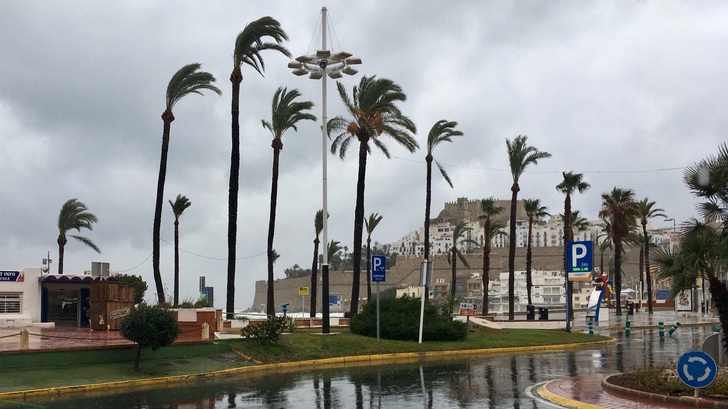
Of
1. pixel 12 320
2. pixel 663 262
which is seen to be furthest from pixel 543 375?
pixel 12 320

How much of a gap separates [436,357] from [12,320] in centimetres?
1922

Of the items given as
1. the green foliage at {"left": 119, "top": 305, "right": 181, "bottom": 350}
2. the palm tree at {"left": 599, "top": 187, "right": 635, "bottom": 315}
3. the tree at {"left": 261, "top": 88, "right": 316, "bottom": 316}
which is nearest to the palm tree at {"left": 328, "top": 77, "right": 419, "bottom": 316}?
the tree at {"left": 261, "top": 88, "right": 316, "bottom": 316}

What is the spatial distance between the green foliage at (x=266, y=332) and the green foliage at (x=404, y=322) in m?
6.08

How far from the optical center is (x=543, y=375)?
2300 cm

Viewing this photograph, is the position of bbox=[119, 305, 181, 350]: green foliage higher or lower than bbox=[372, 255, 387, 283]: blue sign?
lower

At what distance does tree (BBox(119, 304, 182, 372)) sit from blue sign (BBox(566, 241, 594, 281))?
93.5 ft

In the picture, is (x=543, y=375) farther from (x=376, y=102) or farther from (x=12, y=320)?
(x=12, y=320)

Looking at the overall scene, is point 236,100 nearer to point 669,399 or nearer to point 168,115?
point 168,115

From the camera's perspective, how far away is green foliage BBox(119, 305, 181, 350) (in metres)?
22.4

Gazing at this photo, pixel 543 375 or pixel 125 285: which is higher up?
pixel 125 285

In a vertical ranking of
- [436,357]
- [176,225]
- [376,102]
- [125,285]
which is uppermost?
[376,102]

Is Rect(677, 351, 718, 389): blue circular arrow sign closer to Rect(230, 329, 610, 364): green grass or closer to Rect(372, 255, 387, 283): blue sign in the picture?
Rect(230, 329, 610, 364): green grass

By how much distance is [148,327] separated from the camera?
73.4ft

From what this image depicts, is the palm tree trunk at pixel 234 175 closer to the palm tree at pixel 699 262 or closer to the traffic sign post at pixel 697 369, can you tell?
the palm tree at pixel 699 262
